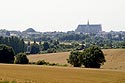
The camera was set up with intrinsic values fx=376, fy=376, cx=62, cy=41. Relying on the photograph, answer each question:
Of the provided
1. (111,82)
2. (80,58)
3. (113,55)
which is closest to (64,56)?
(113,55)

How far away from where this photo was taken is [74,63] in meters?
99.0

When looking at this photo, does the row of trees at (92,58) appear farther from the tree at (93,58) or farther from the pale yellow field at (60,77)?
the pale yellow field at (60,77)

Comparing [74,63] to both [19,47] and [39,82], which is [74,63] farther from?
[19,47]

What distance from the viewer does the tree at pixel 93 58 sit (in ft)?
296

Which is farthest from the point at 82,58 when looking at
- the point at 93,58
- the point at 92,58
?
the point at 93,58

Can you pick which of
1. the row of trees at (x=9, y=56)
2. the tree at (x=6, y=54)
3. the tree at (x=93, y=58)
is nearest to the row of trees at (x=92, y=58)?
the tree at (x=93, y=58)

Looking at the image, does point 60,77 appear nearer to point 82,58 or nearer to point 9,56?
point 82,58

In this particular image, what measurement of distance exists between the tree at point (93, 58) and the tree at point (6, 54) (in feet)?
77.1

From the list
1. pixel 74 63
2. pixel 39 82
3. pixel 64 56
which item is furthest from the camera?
pixel 64 56

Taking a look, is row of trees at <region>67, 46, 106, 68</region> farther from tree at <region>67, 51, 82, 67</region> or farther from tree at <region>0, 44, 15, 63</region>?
tree at <region>0, 44, 15, 63</region>

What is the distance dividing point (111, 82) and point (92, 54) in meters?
38.6

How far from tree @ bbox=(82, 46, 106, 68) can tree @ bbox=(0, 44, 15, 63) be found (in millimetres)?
23506

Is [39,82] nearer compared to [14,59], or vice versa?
[39,82]

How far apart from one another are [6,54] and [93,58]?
2696cm
